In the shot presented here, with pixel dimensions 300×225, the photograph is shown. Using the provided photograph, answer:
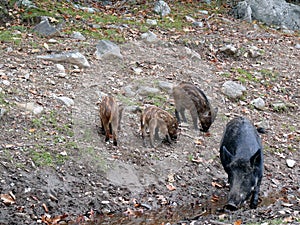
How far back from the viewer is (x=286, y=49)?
14.1 m

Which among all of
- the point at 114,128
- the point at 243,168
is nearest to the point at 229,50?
the point at 114,128

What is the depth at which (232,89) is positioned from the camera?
10.7 m

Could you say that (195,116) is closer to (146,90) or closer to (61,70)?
(146,90)

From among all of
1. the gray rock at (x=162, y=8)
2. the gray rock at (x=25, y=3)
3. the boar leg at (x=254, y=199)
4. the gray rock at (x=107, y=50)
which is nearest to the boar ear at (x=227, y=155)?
the boar leg at (x=254, y=199)

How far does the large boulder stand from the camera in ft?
53.0

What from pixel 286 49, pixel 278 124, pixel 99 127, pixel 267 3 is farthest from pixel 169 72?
pixel 267 3

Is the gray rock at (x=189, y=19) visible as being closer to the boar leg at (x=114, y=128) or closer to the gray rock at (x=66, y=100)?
the gray rock at (x=66, y=100)

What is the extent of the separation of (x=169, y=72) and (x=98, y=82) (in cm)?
174

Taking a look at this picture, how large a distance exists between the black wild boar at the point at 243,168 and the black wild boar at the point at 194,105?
1.57 metres

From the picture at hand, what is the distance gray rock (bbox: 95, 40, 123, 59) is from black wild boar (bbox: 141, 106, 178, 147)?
2.53 metres

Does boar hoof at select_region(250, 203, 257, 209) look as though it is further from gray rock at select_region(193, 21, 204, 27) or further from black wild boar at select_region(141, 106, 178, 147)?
gray rock at select_region(193, 21, 204, 27)

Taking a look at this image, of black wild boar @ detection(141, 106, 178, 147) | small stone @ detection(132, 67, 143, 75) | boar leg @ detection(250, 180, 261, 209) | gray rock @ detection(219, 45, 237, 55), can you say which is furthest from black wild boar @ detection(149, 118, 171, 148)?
gray rock @ detection(219, 45, 237, 55)

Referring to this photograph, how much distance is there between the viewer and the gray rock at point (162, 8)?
14559 mm

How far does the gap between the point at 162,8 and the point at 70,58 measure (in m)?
5.23
